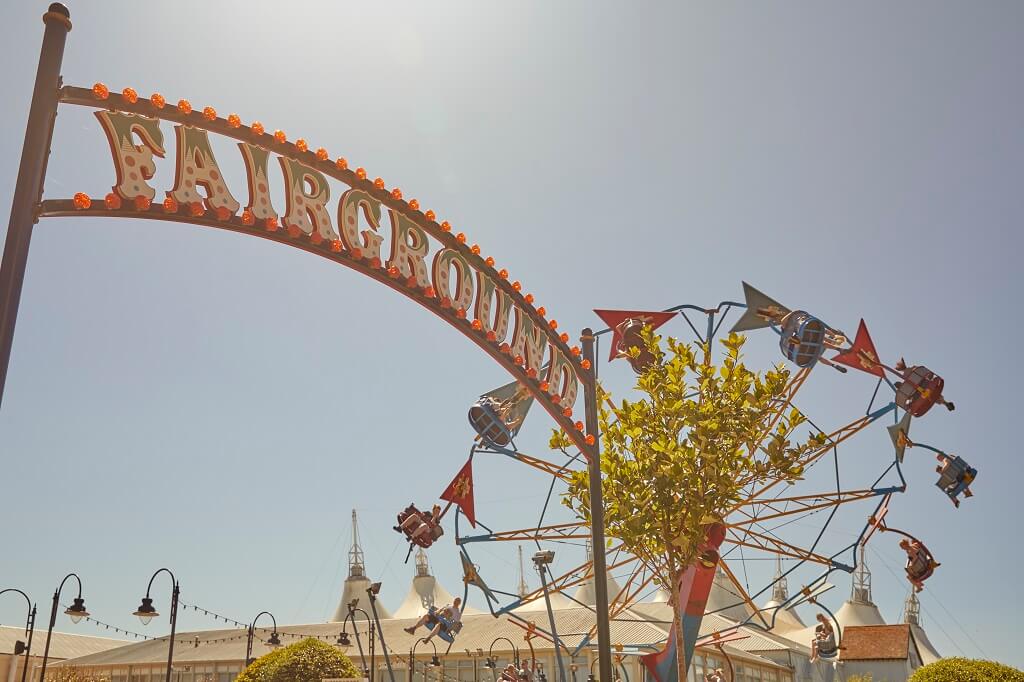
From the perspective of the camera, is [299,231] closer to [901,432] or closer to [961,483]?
[901,432]

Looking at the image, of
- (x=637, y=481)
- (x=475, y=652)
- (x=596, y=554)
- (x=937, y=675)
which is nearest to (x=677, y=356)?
(x=637, y=481)

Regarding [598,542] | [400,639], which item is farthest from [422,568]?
[598,542]

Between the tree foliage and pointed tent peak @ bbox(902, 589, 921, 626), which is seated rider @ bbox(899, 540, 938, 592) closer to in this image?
the tree foliage

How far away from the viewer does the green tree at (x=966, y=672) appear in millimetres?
20516

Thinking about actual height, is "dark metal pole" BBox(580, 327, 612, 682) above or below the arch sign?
below

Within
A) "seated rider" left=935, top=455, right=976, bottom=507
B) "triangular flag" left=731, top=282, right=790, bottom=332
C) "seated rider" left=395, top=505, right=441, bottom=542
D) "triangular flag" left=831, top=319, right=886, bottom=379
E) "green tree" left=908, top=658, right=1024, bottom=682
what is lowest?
"green tree" left=908, top=658, right=1024, bottom=682

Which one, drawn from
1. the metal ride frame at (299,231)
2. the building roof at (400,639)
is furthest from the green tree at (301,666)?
the building roof at (400,639)

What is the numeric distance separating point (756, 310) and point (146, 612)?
1736 cm

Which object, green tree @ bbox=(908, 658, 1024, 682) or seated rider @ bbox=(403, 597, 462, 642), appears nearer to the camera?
green tree @ bbox=(908, 658, 1024, 682)

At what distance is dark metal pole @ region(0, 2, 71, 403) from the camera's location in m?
7.32

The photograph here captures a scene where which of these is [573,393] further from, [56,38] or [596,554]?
[56,38]

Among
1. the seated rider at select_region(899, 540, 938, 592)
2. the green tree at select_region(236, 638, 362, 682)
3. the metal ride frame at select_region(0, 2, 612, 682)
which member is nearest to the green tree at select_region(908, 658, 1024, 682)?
the seated rider at select_region(899, 540, 938, 592)

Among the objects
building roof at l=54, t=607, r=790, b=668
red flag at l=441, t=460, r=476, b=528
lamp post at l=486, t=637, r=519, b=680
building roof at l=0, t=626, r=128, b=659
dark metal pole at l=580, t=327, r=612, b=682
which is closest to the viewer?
dark metal pole at l=580, t=327, r=612, b=682

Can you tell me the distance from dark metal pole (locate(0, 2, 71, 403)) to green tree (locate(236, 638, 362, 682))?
669 inches
